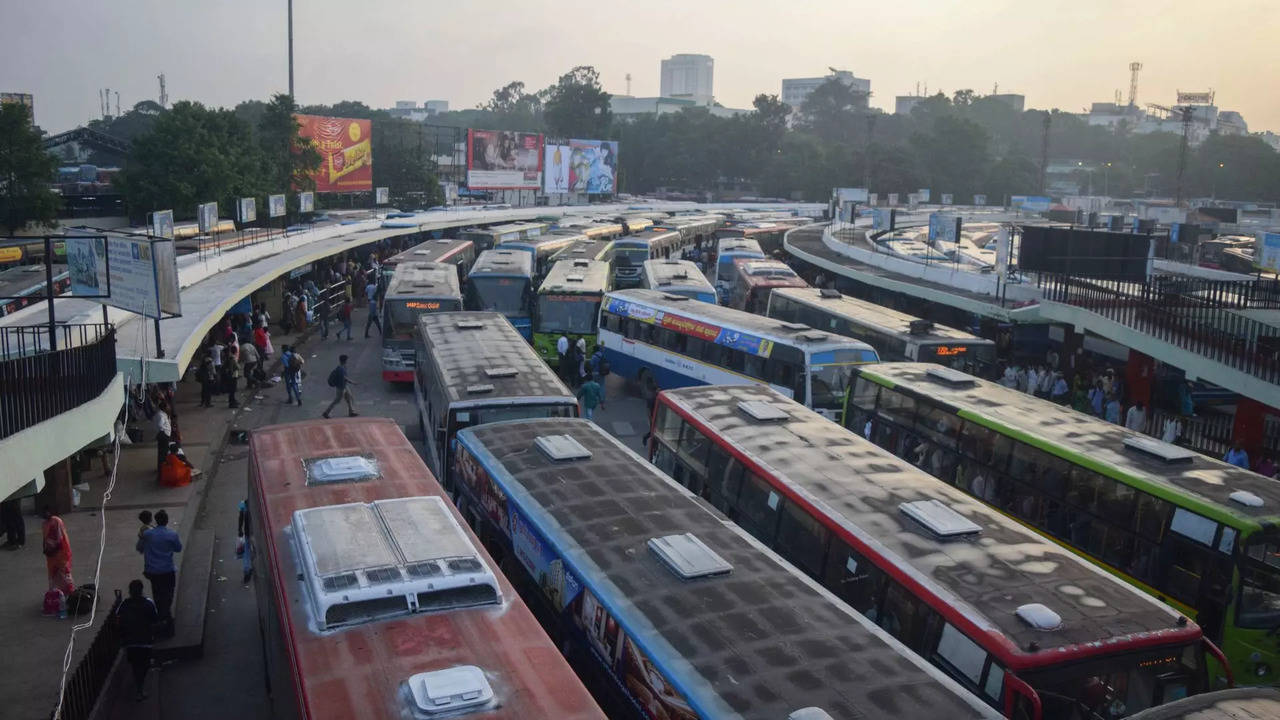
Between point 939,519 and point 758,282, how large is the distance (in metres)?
19.6

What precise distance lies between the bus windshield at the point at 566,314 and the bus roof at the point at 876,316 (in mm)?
5046

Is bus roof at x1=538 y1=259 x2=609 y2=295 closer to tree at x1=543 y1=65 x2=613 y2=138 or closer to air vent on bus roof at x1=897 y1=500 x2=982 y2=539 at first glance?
air vent on bus roof at x1=897 y1=500 x2=982 y2=539

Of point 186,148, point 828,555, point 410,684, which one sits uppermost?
point 186,148

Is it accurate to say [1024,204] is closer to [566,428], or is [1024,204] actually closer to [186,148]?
[186,148]

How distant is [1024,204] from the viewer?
73250mm

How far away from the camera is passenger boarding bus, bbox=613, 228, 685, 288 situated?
1419 inches

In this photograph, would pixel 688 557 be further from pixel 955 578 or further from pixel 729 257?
pixel 729 257

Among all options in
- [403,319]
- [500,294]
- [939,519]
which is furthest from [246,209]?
[939,519]

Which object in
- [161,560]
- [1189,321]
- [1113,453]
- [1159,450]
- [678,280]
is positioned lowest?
[161,560]

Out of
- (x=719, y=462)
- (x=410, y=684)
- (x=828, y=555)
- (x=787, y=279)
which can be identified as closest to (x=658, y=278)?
(x=787, y=279)

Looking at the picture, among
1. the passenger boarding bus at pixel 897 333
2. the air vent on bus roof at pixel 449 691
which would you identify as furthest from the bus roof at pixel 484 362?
the air vent on bus roof at pixel 449 691

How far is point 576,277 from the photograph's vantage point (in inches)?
999

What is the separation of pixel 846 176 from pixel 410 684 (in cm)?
9094

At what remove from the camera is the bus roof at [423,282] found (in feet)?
73.5
